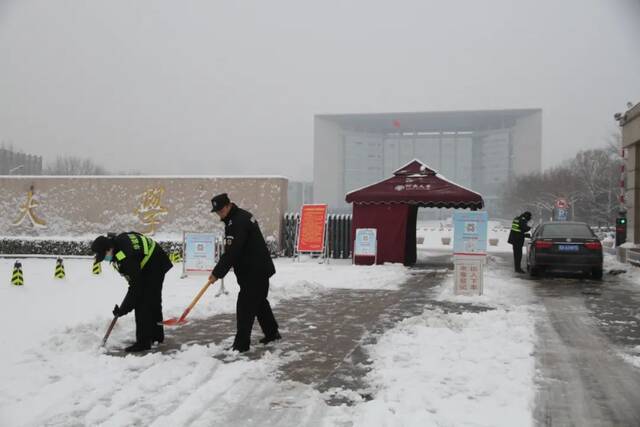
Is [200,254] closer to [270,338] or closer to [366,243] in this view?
A: [366,243]

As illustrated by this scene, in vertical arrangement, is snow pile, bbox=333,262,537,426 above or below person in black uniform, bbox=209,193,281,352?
below

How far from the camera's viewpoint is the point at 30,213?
74.0ft

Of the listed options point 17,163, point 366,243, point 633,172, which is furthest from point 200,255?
point 17,163

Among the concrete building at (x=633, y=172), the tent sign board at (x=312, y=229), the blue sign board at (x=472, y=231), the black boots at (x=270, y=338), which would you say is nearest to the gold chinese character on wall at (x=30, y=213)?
the tent sign board at (x=312, y=229)

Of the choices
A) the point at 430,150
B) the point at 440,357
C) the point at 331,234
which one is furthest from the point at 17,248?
the point at 430,150

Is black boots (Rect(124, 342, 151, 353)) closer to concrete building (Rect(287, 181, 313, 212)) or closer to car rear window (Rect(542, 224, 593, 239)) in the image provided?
car rear window (Rect(542, 224, 593, 239))

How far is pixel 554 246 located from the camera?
43.5 feet

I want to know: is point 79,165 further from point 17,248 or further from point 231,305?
point 231,305

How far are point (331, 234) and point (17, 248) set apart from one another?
39.8 feet

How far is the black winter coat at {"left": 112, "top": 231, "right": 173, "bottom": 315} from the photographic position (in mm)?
6051

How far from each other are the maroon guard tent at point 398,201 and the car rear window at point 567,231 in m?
2.53

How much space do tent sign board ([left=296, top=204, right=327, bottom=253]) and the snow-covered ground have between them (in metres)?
10.3

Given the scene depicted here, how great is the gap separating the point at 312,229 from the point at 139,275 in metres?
12.6

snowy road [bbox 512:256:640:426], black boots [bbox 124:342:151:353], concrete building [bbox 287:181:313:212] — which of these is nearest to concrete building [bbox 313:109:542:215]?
concrete building [bbox 287:181:313:212]
